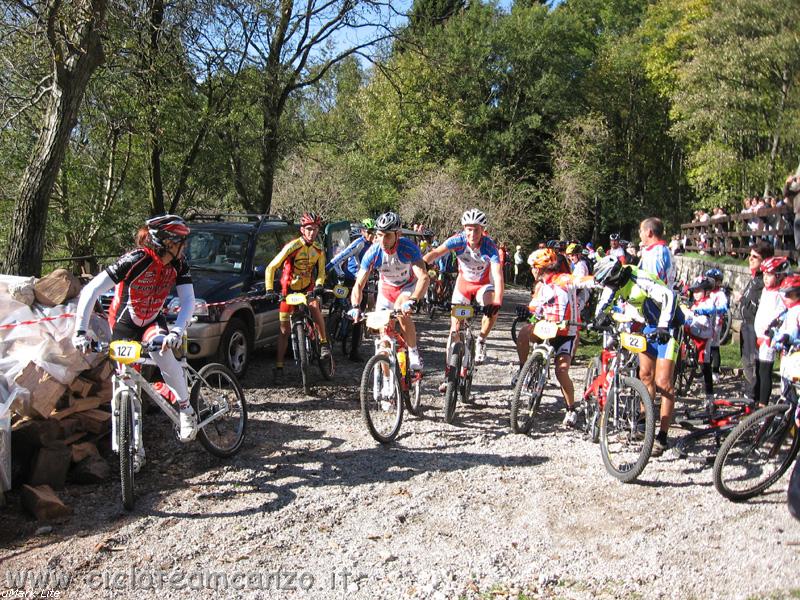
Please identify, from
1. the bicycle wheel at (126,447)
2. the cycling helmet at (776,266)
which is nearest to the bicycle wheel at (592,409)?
the cycling helmet at (776,266)

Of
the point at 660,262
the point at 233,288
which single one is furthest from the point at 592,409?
the point at 233,288

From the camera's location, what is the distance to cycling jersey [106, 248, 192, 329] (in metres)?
5.25

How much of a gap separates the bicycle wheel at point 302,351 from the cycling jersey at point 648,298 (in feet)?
12.1

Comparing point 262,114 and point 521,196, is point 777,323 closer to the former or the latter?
point 262,114

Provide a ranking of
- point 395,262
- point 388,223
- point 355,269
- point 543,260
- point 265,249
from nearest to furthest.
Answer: point 388,223
point 543,260
point 395,262
point 265,249
point 355,269

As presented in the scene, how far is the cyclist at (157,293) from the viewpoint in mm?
5176

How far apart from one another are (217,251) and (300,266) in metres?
1.40

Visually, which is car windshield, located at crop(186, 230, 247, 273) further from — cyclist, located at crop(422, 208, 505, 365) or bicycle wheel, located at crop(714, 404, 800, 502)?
bicycle wheel, located at crop(714, 404, 800, 502)

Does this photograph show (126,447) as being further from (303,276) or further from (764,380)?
(764,380)

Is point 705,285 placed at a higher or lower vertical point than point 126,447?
higher

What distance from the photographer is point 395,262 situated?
7.38 meters

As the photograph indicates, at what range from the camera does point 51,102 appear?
26.4ft

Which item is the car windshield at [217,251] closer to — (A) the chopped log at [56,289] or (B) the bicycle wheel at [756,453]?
(A) the chopped log at [56,289]

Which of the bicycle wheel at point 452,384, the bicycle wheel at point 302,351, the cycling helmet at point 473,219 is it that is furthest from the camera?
the bicycle wheel at point 302,351
